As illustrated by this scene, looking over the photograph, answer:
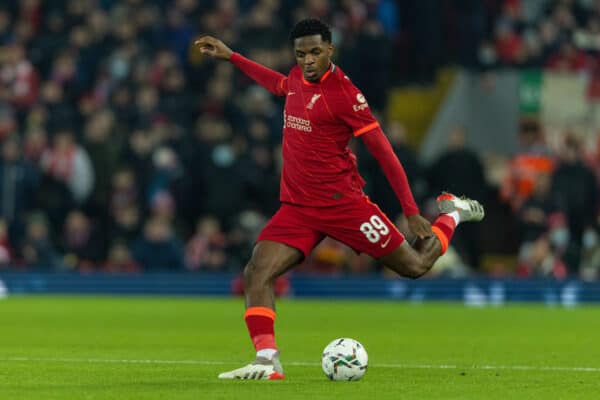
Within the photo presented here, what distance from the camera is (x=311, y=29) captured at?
11352 mm

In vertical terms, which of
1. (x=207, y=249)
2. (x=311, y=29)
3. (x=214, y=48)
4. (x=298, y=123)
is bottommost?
(x=207, y=249)

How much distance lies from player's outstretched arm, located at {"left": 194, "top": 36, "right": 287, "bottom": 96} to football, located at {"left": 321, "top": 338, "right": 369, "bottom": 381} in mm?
2206

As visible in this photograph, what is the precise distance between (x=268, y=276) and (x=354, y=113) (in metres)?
1.36

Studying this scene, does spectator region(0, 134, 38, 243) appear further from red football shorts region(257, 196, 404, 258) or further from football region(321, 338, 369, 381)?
football region(321, 338, 369, 381)

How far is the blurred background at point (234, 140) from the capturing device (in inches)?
967

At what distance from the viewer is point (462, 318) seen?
2050 cm

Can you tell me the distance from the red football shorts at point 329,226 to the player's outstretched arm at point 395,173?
336mm

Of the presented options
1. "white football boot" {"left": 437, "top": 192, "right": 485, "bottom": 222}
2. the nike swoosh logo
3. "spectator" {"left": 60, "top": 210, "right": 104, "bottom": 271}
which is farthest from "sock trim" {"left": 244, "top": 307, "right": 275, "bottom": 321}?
"spectator" {"left": 60, "top": 210, "right": 104, "bottom": 271}

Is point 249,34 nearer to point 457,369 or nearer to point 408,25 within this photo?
point 408,25

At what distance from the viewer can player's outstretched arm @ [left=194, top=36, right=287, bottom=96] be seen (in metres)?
12.2

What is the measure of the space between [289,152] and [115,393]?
8.38 ft

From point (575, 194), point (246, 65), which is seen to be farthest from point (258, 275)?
point (575, 194)

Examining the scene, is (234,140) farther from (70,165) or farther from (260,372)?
(260,372)

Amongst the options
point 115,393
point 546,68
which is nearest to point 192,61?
point 546,68
